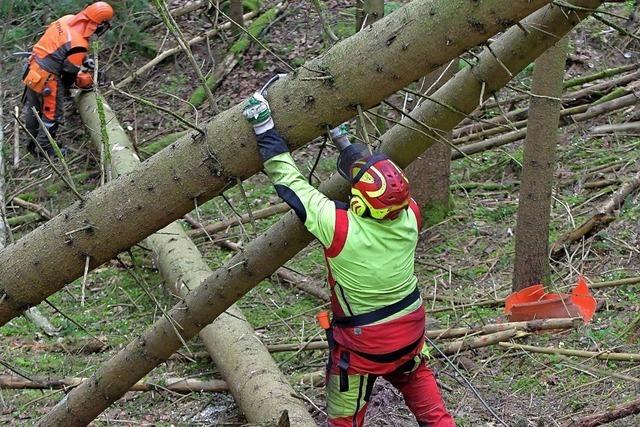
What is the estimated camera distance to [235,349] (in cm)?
568

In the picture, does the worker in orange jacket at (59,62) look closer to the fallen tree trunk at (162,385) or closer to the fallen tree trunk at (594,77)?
the fallen tree trunk at (162,385)

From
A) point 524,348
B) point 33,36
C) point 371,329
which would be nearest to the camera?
point 371,329

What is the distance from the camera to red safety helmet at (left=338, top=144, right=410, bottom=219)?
3.64 m

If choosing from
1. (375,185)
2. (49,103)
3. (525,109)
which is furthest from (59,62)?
(375,185)

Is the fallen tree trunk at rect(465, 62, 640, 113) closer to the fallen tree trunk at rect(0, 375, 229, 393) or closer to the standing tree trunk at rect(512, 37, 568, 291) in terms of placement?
the standing tree trunk at rect(512, 37, 568, 291)

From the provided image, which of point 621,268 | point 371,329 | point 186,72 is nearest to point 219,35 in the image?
point 186,72

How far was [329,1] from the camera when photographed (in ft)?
40.6

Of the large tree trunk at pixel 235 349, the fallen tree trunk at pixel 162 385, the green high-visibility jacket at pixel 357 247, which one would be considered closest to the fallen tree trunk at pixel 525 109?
the large tree trunk at pixel 235 349

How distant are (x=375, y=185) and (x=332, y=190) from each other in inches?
16.8

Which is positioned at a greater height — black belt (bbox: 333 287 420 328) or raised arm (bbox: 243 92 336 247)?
raised arm (bbox: 243 92 336 247)

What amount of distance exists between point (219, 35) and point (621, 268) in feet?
24.5

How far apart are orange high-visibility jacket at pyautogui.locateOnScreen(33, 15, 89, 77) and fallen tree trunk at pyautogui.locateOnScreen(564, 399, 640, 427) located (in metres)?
7.46

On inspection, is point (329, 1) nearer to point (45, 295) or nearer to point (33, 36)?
point (33, 36)

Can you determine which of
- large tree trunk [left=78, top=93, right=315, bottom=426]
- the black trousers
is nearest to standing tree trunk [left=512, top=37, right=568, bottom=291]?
large tree trunk [left=78, top=93, right=315, bottom=426]
